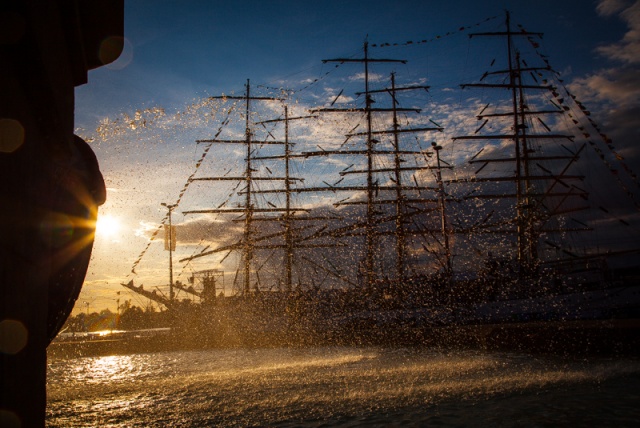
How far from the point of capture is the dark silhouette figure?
6.53ft

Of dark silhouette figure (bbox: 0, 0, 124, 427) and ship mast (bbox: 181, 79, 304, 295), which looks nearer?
dark silhouette figure (bbox: 0, 0, 124, 427)

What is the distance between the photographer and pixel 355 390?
1169 centimetres

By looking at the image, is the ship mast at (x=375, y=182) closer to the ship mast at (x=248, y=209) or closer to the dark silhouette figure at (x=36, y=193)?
the ship mast at (x=248, y=209)

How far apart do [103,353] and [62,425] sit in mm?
34249

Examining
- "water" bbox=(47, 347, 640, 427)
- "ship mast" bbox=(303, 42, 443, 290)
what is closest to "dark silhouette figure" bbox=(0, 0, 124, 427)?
"water" bbox=(47, 347, 640, 427)

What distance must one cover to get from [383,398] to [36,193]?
9419 mm

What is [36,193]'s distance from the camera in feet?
8.11

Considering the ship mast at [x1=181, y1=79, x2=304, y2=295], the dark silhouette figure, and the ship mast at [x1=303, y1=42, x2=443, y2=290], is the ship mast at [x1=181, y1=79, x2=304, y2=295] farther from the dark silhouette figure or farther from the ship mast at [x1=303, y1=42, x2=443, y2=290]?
the dark silhouette figure

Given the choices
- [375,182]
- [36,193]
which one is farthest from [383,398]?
[375,182]

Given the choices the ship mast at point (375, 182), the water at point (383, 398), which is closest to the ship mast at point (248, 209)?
the ship mast at point (375, 182)

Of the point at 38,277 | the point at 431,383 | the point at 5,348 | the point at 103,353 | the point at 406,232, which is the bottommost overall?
the point at 103,353

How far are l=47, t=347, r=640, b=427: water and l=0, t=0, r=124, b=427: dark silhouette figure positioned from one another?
5935 millimetres

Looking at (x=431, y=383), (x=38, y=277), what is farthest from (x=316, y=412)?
(x=38, y=277)

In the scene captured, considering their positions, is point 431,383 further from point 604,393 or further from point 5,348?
point 5,348
